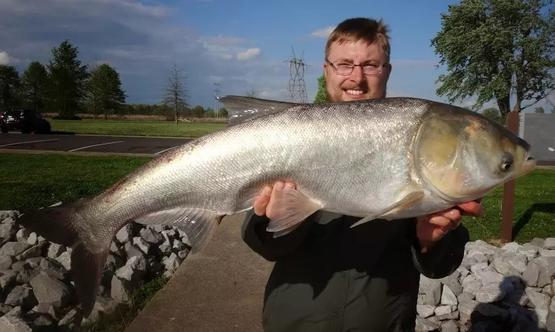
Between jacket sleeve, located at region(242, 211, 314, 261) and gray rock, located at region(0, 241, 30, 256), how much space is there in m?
4.10

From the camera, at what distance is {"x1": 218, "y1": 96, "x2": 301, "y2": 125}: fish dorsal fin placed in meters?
2.40

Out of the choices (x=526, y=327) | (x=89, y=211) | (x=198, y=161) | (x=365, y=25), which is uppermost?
(x=365, y=25)

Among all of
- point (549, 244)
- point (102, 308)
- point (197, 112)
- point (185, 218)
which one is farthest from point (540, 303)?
point (197, 112)

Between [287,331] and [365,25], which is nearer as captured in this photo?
[287,331]

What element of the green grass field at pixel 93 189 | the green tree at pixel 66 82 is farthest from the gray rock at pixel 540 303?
the green tree at pixel 66 82

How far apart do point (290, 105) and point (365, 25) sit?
0.85 m

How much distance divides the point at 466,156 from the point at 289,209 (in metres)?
0.86

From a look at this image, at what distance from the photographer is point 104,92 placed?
79.8 m

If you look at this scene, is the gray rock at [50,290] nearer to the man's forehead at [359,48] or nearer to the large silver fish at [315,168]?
the large silver fish at [315,168]

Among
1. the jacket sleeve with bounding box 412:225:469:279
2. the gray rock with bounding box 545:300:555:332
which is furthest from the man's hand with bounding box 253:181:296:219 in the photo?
the gray rock with bounding box 545:300:555:332

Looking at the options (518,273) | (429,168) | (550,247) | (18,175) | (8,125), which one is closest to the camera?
(429,168)

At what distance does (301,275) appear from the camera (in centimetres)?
261

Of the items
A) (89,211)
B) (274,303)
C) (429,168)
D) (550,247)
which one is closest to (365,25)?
(429,168)

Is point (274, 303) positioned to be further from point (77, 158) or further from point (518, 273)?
point (77, 158)
